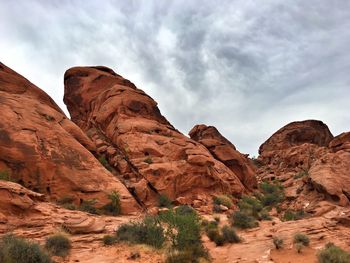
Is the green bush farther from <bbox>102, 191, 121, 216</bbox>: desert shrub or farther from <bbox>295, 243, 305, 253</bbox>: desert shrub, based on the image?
<bbox>102, 191, 121, 216</bbox>: desert shrub

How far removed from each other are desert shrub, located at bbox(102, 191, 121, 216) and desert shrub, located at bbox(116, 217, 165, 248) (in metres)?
4.90

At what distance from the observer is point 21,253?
10414 mm

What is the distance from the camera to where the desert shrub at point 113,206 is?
20188 millimetres

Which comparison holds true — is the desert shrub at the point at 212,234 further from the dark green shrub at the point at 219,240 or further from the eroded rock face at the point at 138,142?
the eroded rock face at the point at 138,142

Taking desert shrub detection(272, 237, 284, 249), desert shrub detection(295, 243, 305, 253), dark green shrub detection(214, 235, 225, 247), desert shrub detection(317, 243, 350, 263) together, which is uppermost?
dark green shrub detection(214, 235, 225, 247)

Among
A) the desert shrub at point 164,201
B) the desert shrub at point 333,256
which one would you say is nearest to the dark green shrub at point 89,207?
the desert shrub at point 164,201

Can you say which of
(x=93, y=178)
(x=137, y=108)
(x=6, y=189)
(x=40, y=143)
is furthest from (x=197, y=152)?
(x=6, y=189)

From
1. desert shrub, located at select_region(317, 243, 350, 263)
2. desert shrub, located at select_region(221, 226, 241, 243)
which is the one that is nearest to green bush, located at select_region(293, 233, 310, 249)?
desert shrub, located at select_region(317, 243, 350, 263)

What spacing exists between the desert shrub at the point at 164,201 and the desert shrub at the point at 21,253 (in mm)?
13967

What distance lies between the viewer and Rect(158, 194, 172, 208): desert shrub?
80.4 ft

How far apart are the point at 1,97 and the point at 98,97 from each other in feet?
41.0

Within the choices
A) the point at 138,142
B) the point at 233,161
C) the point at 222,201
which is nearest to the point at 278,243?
the point at 222,201

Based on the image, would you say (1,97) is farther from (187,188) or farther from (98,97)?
(187,188)

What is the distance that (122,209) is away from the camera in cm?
2081
